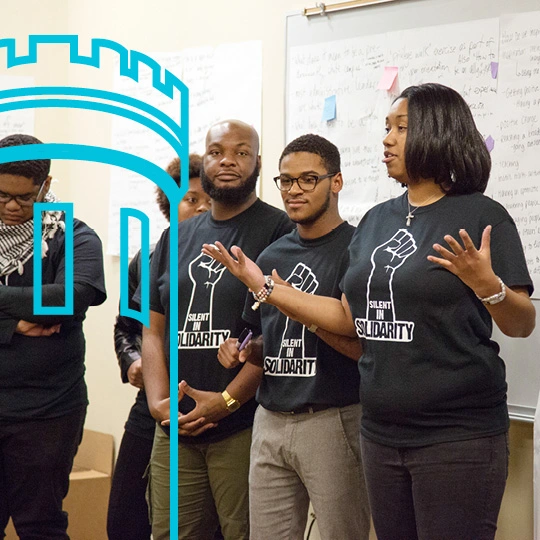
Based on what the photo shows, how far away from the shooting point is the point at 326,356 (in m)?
2.09

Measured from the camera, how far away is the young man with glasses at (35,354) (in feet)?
7.81

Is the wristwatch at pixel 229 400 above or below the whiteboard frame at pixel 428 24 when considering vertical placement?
below

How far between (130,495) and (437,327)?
135 cm

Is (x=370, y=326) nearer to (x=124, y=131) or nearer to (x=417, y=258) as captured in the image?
(x=417, y=258)

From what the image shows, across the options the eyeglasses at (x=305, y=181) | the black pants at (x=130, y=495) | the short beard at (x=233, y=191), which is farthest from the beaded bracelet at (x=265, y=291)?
the black pants at (x=130, y=495)

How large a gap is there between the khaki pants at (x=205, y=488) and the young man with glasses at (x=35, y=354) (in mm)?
293

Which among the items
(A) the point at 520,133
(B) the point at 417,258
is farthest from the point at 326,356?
(A) the point at 520,133

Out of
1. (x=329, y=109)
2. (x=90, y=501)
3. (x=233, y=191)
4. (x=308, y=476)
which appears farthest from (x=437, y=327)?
(x=90, y=501)

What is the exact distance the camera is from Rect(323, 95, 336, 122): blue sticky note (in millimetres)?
2844

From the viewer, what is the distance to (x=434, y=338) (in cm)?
175

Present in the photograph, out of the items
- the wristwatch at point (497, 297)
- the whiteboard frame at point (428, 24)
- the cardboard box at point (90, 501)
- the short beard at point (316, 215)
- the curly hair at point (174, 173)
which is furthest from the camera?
the cardboard box at point (90, 501)

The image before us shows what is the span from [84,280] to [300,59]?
1155mm

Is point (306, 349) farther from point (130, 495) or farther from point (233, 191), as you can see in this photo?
point (130, 495)

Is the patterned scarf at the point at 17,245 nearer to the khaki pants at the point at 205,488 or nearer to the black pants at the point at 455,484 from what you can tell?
the khaki pants at the point at 205,488
